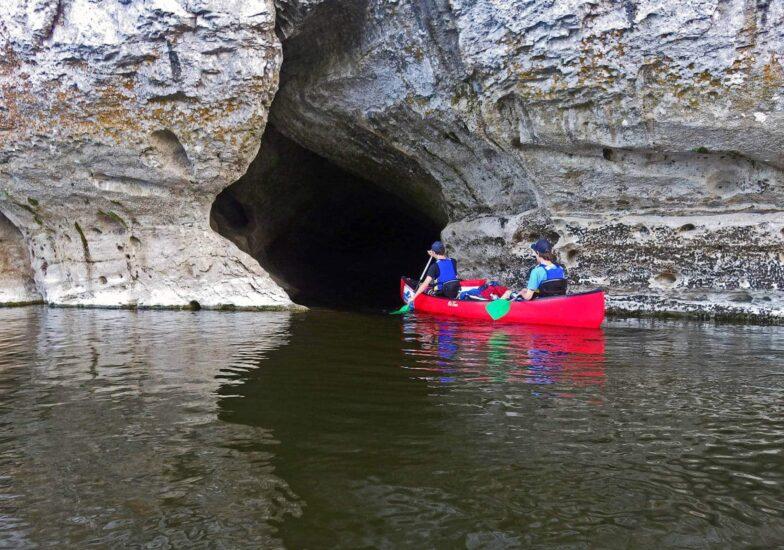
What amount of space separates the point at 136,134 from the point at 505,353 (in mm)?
8190

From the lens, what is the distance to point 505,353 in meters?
6.56

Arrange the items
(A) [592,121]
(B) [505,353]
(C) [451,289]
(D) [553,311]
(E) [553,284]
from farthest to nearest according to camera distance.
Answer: (C) [451,289] → (A) [592,121] → (E) [553,284] → (D) [553,311] → (B) [505,353]

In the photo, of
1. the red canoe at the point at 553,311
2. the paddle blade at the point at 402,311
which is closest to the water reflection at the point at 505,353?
the red canoe at the point at 553,311

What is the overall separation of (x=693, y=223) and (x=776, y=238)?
120cm

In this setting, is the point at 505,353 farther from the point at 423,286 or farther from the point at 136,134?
the point at 136,134

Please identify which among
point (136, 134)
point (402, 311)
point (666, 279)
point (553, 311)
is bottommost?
point (402, 311)

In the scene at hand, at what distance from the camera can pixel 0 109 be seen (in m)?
11.6

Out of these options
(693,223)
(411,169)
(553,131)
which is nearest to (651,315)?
(693,223)

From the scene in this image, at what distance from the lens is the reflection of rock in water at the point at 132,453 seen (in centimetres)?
259

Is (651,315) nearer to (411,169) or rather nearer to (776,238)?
(776,238)

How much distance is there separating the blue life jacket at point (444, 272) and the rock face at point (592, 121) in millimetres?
1446

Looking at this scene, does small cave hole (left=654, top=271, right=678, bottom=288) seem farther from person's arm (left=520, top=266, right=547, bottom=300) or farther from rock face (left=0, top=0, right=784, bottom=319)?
person's arm (left=520, top=266, right=547, bottom=300)

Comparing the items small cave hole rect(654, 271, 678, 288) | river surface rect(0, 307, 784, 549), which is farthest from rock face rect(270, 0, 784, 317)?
river surface rect(0, 307, 784, 549)

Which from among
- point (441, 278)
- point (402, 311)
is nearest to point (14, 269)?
point (402, 311)
